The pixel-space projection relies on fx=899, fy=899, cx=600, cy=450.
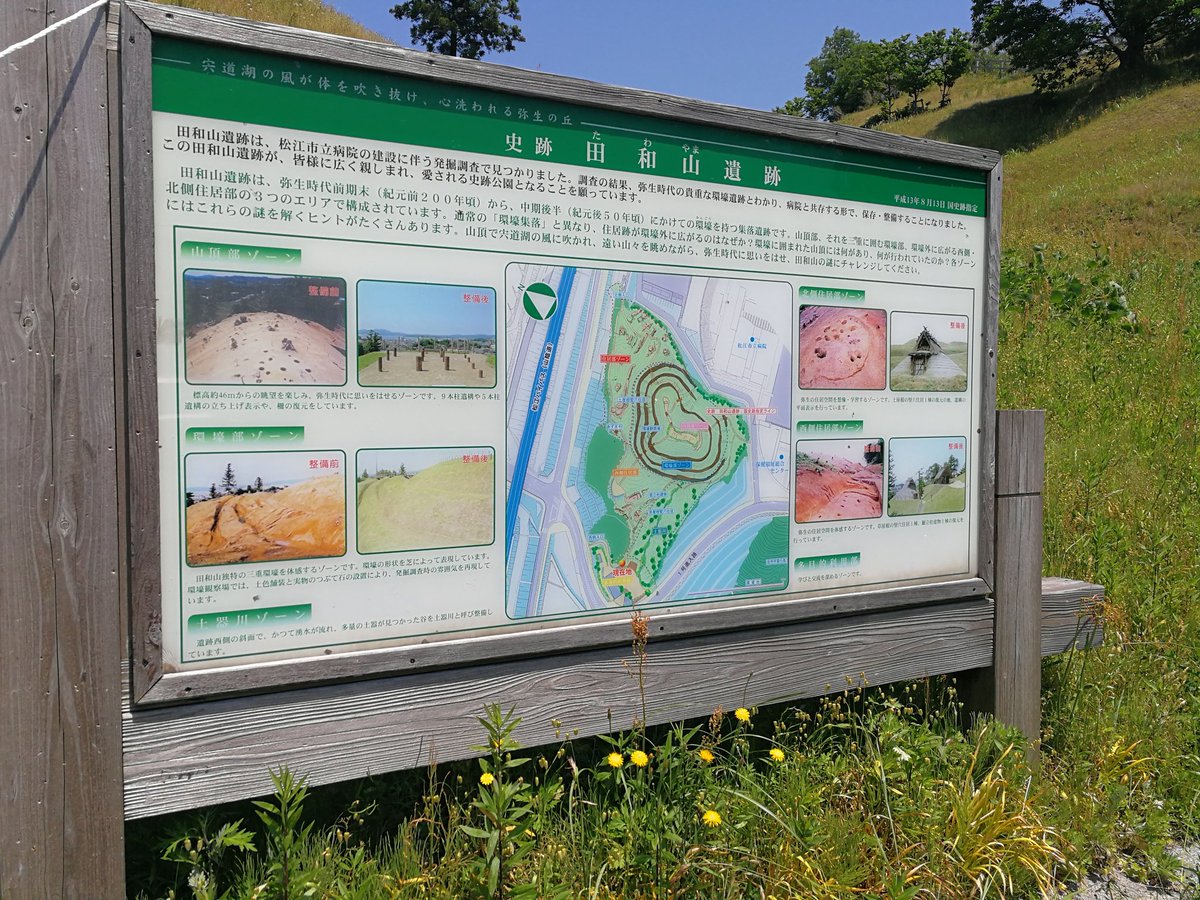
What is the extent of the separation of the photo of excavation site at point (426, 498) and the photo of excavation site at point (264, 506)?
73mm

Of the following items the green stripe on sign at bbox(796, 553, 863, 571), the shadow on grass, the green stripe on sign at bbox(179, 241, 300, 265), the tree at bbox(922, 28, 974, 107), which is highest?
the tree at bbox(922, 28, 974, 107)

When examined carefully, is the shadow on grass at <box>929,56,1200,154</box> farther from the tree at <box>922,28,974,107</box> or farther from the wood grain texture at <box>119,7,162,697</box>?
the wood grain texture at <box>119,7,162,697</box>

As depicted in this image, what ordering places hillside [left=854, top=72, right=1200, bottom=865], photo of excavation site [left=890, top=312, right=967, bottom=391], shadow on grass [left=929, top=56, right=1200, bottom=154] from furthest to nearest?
shadow on grass [left=929, top=56, right=1200, bottom=154], hillside [left=854, top=72, right=1200, bottom=865], photo of excavation site [left=890, top=312, right=967, bottom=391]

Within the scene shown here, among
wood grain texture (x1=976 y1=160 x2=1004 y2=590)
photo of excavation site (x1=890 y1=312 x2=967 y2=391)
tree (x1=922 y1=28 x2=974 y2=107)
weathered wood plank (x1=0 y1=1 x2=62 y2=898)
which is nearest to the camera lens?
weathered wood plank (x1=0 y1=1 x2=62 y2=898)

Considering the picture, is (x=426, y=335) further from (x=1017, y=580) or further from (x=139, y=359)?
(x=1017, y=580)

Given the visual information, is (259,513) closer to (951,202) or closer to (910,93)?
(951,202)

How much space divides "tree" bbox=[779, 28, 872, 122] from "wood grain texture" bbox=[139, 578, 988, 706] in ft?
240

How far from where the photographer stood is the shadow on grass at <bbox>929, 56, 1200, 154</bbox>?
3375 cm

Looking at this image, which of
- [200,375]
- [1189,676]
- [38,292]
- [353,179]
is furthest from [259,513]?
[1189,676]

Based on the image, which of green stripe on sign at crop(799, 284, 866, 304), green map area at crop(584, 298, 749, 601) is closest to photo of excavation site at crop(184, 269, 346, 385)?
green map area at crop(584, 298, 749, 601)

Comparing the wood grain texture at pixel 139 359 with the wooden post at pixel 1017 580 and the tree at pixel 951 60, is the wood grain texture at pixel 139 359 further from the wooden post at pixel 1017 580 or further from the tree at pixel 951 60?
the tree at pixel 951 60

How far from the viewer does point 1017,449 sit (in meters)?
3.54

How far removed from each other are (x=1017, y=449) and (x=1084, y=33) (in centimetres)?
4437

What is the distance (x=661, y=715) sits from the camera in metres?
2.84
